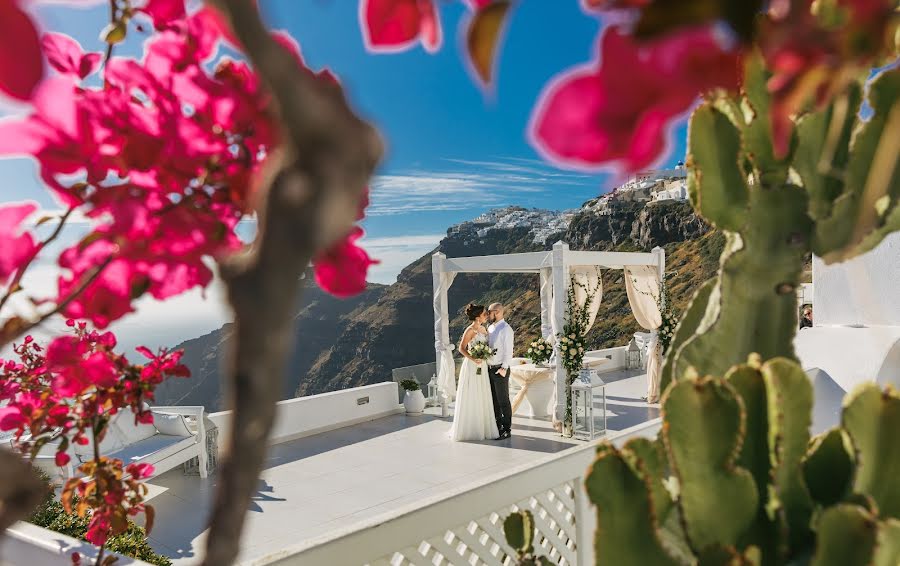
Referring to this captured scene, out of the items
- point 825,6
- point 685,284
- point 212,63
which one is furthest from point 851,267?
point 685,284

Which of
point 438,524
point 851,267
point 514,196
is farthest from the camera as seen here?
point 514,196

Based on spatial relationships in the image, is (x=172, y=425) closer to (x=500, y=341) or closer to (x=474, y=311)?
(x=474, y=311)

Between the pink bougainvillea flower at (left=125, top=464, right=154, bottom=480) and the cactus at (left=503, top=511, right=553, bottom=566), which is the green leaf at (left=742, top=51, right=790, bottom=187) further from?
the pink bougainvillea flower at (left=125, top=464, right=154, bottom=480)

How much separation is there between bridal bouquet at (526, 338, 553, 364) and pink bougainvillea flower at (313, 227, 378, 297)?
7736 millimetres

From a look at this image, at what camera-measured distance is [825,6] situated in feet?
1.73

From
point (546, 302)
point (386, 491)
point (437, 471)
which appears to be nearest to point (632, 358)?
point (546, 302)

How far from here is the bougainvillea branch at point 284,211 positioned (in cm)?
21

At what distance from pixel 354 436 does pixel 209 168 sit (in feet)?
24.1

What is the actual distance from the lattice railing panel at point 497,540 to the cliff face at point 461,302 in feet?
85.0

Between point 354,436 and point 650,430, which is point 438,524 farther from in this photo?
point 354,436

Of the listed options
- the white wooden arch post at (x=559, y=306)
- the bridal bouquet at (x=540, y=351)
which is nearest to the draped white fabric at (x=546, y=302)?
the bridal bouquet at (x=540, y=351)

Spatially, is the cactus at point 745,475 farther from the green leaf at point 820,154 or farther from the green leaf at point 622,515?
the green leaf at point 820,154

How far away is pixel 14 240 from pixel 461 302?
38.4 m

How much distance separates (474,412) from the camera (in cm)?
698
